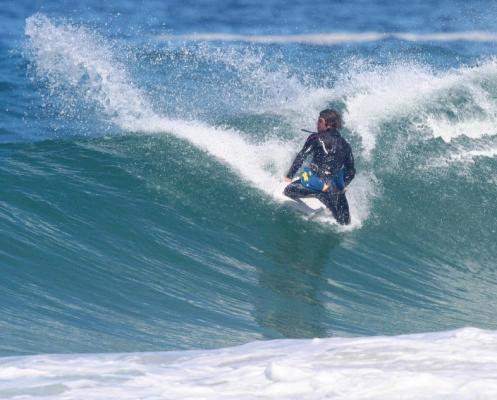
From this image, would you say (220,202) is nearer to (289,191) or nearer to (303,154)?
(289,191)

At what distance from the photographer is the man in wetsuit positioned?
10.8m

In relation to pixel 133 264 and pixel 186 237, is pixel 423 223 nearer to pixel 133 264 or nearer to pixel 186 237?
pixel 186 237

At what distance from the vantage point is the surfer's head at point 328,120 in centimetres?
1076

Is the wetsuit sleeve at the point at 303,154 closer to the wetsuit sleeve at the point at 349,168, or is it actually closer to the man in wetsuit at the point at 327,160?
the man in wetsuit at the point at 327,160

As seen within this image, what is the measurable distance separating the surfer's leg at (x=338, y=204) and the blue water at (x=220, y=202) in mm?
139

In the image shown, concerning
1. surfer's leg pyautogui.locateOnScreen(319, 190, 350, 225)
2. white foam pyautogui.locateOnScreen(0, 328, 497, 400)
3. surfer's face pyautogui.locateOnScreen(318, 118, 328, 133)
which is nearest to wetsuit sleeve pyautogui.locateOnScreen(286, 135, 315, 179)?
surfer's face pyautogui.locateOnScreen(318, 118, 328, 133)

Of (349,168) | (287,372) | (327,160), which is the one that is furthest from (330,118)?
(287,372)

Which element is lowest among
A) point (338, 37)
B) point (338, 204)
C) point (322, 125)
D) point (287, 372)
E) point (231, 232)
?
point (287, 372)

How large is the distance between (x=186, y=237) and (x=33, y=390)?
17.1ft

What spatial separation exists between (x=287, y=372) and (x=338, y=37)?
18.3 meters

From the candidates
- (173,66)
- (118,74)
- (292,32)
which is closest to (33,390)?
(118,74)

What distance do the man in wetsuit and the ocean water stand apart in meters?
0.36

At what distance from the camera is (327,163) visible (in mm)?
10906

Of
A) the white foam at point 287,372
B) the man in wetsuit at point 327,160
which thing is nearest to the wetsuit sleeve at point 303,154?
the man in wetsuit at point 327,160
